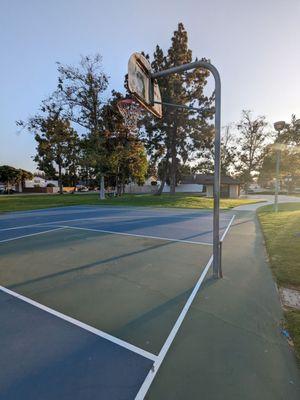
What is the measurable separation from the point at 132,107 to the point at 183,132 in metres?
11.3

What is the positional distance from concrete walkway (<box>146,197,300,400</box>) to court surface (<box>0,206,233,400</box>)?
0.18 meters

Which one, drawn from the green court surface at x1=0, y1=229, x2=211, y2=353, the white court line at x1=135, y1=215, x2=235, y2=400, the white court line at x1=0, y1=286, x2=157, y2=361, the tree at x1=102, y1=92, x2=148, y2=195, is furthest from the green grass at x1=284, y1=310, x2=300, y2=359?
the tree at x1=102, y1=92, x2=148, y2=195

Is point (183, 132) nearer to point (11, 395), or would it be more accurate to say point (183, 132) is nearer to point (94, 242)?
point (94, 242)

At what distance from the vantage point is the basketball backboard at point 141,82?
414 cm

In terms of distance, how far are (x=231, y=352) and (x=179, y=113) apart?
2610 cm

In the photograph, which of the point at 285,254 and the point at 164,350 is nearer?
the point at 164,350

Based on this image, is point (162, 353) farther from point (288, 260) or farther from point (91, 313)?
point (288, 260)

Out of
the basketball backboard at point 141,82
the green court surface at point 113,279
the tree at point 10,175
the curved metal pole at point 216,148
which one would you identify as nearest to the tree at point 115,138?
the green court surface at point 113,279

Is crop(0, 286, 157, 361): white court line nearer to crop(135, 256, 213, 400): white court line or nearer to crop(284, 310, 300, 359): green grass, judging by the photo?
crop(135, 256, 213, 400): white court line

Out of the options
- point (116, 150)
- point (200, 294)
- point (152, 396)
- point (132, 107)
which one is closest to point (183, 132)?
point (116, 150)

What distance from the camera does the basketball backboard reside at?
4.14 metres

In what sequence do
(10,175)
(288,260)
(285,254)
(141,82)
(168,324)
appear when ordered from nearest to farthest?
(168,324), (141,82), (288,260), (285,254), (10,175)

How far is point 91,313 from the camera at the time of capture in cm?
296

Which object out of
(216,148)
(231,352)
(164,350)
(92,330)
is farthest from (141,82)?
(231,352)
